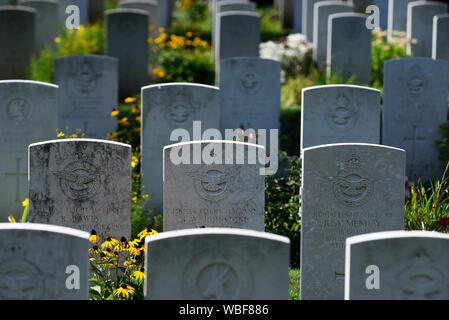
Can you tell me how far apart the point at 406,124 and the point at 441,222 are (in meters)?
3.45

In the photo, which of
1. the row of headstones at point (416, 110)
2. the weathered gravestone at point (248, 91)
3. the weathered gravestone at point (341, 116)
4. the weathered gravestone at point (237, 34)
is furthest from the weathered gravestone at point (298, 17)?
the weathered gravestone at point (341, 116)

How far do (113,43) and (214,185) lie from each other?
745 cm

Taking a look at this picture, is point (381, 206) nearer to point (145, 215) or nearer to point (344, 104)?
point (344, 104)

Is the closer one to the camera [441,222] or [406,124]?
[441,222]

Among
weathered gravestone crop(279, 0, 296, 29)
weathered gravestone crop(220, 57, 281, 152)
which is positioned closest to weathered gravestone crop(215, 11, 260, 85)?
weathered gravestone crop(220, 57, 281, 152)

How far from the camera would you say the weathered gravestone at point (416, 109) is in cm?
976

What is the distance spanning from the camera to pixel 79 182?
6.21 metres

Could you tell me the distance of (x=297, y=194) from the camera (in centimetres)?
800

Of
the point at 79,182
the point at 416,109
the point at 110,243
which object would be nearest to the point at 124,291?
the point at 110,243

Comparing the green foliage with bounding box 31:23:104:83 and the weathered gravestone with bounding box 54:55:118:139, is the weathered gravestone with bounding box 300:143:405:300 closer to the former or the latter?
the weathered gravestone with bounding box 54:55:118:139

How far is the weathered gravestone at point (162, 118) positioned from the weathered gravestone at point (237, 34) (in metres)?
4.52

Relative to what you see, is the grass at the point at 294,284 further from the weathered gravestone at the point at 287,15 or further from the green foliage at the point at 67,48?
the weathered gravestone at the point at 287,15

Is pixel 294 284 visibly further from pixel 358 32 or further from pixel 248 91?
pixel 358 32

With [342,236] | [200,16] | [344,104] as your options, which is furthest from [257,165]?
[200,16]
